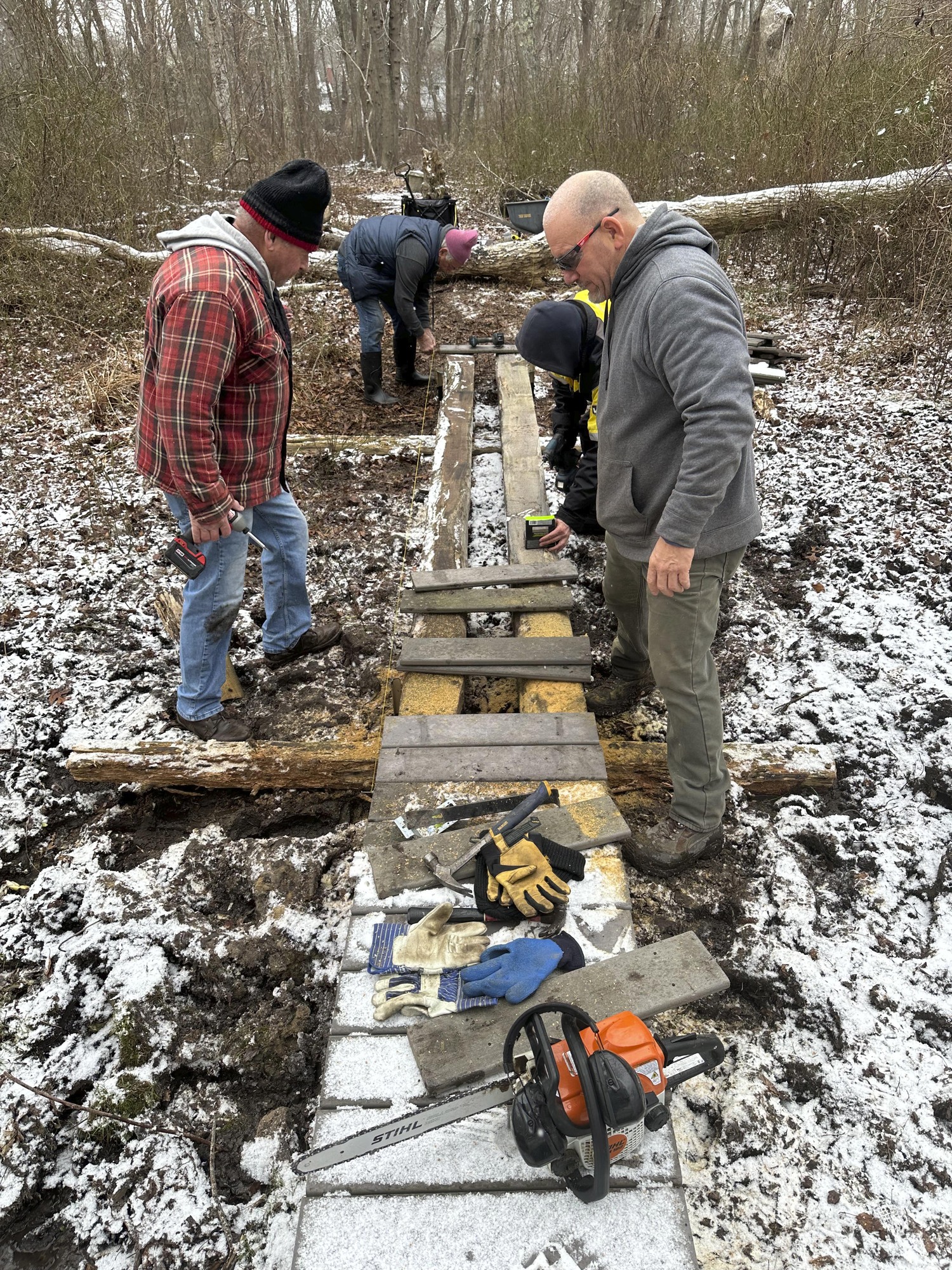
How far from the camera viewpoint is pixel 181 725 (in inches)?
129

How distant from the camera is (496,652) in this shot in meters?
3.24

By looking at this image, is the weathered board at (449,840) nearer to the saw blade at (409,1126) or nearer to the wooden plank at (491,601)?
the saw blade at (409,1126)

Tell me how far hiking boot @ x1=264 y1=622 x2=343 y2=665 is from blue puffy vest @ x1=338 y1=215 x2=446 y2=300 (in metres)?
3.37

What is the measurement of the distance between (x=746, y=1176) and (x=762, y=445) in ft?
15.0

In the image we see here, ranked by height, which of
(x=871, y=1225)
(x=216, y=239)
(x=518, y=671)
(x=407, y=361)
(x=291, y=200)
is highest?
(x=291, y=200)

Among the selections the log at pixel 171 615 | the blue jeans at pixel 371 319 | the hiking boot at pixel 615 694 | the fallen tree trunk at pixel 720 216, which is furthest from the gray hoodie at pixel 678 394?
the fallen tree trunk at pixel 720 216

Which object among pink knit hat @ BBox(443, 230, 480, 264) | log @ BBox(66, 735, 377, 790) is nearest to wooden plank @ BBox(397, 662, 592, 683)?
log @ BBox(66, 735, 377, 790)

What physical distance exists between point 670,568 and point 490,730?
987 mm

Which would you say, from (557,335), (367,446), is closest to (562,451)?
(557,335)

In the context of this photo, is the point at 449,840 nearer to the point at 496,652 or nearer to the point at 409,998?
the point at 409,998

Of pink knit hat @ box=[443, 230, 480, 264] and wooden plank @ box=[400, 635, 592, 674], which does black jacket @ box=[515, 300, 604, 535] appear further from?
pink knit hat @ box=[443, 230, 480, 264]

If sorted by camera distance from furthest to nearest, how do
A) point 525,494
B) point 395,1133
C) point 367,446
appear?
point 367,446 < point 525,494 < point 395,1133

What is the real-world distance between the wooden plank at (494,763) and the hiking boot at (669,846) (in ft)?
0.92

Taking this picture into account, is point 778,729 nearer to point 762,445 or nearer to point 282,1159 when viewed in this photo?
point 282,1159
